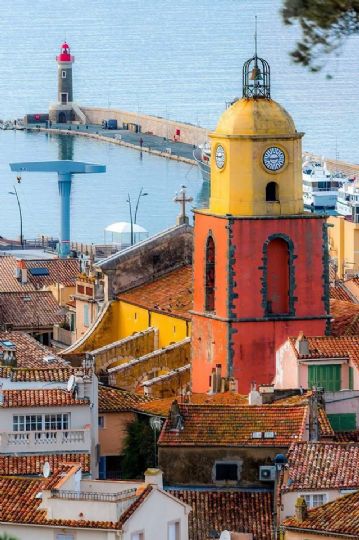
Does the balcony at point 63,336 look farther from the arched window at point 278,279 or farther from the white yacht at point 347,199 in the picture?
the white yacht at point 347,199

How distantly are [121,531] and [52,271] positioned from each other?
37508mm

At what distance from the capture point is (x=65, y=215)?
9162 cm

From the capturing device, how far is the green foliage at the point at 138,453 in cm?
3503

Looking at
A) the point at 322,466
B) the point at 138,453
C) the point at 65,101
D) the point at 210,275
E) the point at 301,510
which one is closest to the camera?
the point at 301,510

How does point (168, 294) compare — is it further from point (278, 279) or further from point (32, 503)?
point (32, 503)

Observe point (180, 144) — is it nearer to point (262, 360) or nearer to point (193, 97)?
point (193, 97)

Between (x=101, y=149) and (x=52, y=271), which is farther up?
(x=101, y=149)

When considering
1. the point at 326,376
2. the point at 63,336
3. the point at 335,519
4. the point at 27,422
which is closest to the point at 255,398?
the point at 326,376

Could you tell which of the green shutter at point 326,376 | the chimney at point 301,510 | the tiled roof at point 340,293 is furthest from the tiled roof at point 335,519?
the tiled roof at point 340,293

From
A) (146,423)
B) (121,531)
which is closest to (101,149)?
(146,423)

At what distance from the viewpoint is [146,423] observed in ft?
118

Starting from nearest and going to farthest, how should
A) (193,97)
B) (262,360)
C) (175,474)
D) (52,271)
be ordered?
1. (175,474)
2. (262,360)
3. (52,271)
4. (193,97)

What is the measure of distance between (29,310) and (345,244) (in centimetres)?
2236

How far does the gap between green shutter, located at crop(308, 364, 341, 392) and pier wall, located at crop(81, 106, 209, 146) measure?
107 metres
